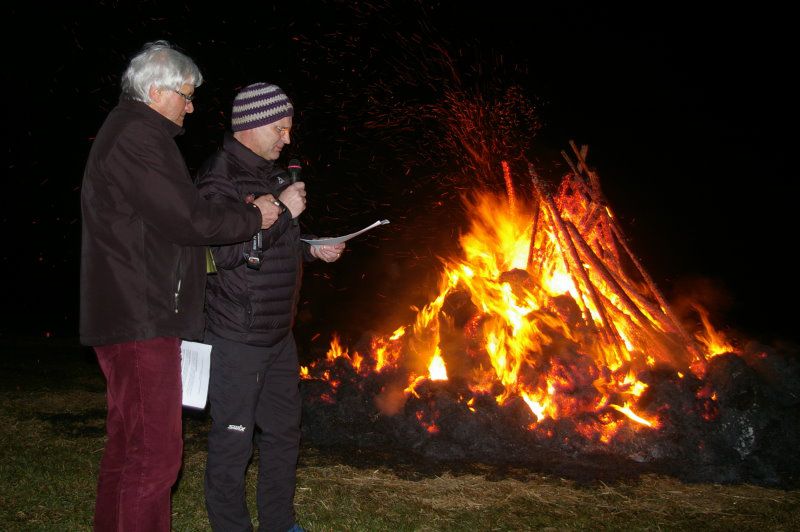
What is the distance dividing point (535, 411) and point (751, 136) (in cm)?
399

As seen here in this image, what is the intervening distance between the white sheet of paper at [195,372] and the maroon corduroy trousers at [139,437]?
0.84 ft

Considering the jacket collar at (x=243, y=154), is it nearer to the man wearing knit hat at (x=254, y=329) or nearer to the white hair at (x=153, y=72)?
the man wearing knit hat at (x=254, y=329)

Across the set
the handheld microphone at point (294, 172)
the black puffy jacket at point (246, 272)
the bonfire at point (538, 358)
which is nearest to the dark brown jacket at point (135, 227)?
the black puffy jacket at point (246, 272)

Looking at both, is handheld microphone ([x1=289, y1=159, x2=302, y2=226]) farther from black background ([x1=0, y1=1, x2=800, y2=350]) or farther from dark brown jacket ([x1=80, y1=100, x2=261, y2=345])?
black background ([x1=0, y1=1, x2=800, y2=350])

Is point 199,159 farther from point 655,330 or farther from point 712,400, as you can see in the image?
point 712,400

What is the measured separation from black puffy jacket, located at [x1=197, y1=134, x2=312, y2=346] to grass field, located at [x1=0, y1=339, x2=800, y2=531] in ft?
2.55

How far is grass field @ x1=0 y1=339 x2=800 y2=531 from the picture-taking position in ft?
12.7

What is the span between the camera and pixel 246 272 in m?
3.14

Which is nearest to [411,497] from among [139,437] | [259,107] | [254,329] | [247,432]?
[247,432]

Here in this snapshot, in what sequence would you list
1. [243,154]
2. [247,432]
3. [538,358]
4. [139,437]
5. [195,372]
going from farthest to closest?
[538,358] → [243,154] → [247,432] → [195,372] → [139,437]

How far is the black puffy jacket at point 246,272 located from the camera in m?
3.06

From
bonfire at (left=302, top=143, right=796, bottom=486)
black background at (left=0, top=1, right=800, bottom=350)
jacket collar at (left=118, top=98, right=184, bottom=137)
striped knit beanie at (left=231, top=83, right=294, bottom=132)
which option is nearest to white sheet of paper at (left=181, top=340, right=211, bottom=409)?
jacket collar at (left=118, top=98, right=184, bottom=137)

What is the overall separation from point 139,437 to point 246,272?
98cm

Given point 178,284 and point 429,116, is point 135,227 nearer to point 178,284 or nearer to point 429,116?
point 178,284
